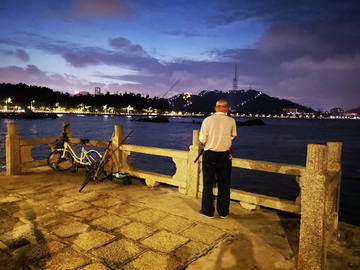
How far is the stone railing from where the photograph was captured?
3.15m

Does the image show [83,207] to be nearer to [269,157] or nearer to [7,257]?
[7,257]

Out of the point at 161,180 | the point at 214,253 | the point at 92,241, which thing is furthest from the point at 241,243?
the point at 161,180

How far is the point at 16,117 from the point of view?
12362cm

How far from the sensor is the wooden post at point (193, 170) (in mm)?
5848

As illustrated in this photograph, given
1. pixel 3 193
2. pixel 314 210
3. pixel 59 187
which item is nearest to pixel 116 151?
pixel 59 187

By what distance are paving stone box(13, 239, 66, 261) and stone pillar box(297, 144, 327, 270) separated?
3363mm

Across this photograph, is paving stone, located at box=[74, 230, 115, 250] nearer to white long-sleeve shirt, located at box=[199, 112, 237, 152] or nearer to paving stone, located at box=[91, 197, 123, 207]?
paving stone, located at box=[91, 197, 123, 207]

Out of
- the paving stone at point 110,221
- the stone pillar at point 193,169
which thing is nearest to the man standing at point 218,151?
the stone pillar at point 193,169

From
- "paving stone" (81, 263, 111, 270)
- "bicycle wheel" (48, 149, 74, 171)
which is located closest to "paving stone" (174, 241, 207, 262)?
"paving stone" (81, 263, 111, 270)

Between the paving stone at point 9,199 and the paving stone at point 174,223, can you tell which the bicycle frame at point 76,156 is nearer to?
the paving stone at point 9,199

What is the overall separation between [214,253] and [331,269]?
152cm

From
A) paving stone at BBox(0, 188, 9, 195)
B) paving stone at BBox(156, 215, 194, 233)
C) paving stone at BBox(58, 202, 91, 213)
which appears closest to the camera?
paving stone at BBox(156, 215, 194, 233)

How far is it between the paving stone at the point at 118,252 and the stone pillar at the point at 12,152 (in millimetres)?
5851

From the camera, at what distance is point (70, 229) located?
4.18 metres
